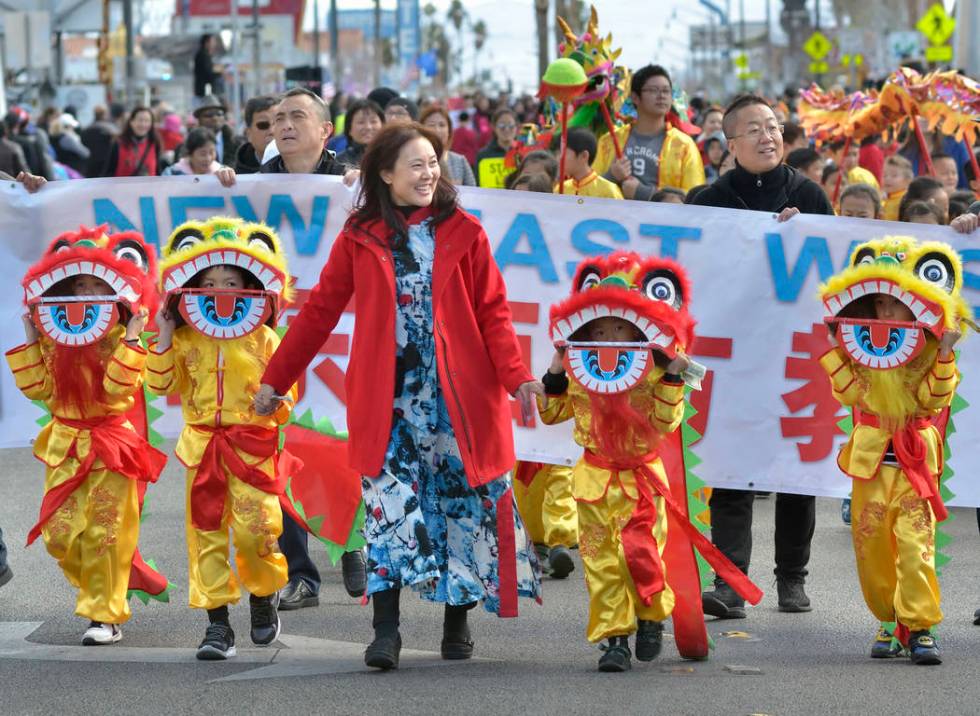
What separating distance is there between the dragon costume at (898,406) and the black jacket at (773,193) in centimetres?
105

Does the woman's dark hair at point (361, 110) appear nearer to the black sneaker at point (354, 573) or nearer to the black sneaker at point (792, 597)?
the black sneaker at point (354, 573)

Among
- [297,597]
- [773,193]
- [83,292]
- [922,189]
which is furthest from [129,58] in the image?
[83,292]

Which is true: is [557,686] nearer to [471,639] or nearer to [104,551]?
[471,639]

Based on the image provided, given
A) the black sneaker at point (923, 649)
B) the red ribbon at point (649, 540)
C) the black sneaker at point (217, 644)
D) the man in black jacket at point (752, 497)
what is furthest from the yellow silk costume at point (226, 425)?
the black sneaker at point (923, 649)

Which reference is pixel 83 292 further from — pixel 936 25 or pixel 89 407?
pixel 936 25

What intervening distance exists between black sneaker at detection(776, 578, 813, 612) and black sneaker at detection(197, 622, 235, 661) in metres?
2.25

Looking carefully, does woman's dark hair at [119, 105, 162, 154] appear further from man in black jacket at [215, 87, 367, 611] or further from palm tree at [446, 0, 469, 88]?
palm tree at [446, 0, 469, 88]

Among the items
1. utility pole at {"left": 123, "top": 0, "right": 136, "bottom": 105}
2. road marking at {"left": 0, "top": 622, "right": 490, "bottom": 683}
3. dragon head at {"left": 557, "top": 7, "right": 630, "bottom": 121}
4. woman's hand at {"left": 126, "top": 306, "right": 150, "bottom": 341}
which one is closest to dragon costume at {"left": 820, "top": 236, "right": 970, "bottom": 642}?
road marking at {"left": 0, "top": 622, "right": 490, "bottom": 683}

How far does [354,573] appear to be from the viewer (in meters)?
7.94

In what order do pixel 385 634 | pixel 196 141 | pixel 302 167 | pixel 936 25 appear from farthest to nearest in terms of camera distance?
pixel 936 25
pixel 196 141
pixel 302 167
pixel 385 634

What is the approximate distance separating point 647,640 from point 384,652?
2.99 ft

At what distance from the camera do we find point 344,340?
7832 mm

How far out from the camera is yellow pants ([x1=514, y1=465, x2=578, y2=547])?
8.06 m

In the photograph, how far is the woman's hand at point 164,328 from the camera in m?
6.62
